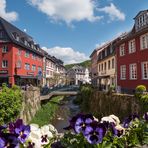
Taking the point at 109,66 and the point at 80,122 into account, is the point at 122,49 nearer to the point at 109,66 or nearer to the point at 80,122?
the point at 109,66

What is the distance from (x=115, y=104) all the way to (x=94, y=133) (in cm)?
2019

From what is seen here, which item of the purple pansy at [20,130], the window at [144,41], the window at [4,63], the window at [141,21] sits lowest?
the purple pansy at [20,130]

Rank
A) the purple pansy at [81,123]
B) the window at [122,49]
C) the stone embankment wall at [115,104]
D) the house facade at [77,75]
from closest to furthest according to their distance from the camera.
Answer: the purple pansy at [81,123] → the stone embankment wall at [115,104] → the window at [122,49] → the house facade at [77,75]

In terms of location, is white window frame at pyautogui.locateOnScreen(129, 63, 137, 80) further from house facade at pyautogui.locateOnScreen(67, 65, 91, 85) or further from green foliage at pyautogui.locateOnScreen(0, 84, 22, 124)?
house facade at pyautogui.locateOnScreen(67, 65, 91, 85)

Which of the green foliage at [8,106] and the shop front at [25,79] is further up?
the shop front at [25,79]

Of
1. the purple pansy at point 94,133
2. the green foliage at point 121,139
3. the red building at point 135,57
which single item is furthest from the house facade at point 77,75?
the purple pansy at point 94,133

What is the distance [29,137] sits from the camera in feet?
9.30

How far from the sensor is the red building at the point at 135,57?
26.7 metres

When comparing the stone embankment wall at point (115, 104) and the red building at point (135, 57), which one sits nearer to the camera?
the stone embankment wall at point (115, 104)

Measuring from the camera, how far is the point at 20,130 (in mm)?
2668

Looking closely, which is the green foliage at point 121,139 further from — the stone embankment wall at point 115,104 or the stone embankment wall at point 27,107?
the stone embankment wall at point 27,107

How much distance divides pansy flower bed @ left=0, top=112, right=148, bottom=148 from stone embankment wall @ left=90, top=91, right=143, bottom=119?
13035 millimetres

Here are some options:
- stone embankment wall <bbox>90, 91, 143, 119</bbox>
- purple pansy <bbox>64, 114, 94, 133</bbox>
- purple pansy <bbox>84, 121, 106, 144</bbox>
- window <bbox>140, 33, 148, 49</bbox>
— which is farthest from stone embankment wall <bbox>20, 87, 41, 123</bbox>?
purple pansy <bbox>84, 121, 106, 144</bbox>

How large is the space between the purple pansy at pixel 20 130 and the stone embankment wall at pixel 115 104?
1386cm
